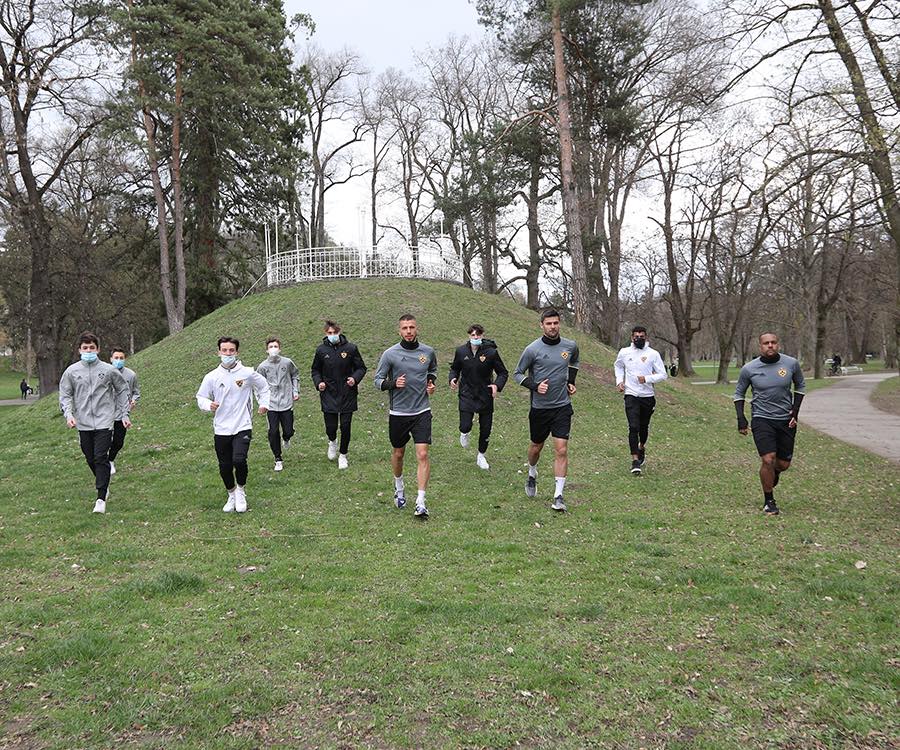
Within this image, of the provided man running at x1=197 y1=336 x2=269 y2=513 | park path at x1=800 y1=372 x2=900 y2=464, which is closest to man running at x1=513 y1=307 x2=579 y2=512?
man running at x1=197 y1=336 x2=269 y2=513

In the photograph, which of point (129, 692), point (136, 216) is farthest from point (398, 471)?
point (136, 216)

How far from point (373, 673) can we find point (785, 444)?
17.8 feet

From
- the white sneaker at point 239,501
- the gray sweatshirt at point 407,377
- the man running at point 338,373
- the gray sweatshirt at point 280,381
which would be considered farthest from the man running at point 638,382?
the white sneaker at point 239,501

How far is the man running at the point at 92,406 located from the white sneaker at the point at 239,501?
60.4 inches

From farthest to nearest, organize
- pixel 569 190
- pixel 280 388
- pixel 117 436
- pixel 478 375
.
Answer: pixel 569 190, pixel 478 375, pixel 280 388, pixel 117 436

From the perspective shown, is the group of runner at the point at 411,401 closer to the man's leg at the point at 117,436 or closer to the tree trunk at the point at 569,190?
the man's leg at the point at 117,436

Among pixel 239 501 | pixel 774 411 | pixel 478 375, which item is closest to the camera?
pixel 774 411

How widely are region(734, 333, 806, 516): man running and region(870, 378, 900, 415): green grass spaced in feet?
48.9

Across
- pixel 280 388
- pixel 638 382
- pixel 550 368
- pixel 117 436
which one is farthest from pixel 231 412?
pixel 638 382

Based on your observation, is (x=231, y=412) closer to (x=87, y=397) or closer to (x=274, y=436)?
(x=87, y=397)

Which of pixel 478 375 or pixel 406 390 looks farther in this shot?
pixel 478 375

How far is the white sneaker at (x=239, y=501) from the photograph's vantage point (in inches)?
290

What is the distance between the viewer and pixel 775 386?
281 inches

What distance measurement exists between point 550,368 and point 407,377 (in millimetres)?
1658
